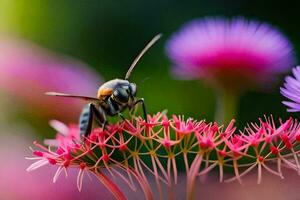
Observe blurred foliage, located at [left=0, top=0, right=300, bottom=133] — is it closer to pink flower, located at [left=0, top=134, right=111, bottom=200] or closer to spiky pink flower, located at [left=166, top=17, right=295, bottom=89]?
spiky pink flower, located at [left=166, top=17, right=295, bottom=89]

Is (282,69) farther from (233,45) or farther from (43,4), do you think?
(43,4)

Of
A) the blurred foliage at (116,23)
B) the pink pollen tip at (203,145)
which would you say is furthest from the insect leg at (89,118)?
the blurred foliage at (116,23)

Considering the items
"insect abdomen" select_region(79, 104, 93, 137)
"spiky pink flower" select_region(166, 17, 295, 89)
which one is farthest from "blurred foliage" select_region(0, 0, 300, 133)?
"insect abdomen" select_region(79, 104, 93, 137)

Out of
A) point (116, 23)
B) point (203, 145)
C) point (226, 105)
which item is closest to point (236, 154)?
point (203, 145)

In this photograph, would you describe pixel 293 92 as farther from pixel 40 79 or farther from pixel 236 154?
pixel 40 79

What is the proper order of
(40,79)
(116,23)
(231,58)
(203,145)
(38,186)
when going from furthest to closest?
(116,23) → (40,79) → (231,58) → (38,186) → (203,145)

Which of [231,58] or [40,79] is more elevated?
[40,79]

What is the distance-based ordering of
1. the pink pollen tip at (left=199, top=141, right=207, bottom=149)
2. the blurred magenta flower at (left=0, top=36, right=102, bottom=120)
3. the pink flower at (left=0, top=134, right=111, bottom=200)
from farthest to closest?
the blurred magenta flower at (left=0, top=36, right=102, bottom=120)
the pink flower at (left=0, top=134, right=111, bottom=200)
the pink pollen tip at (left=199, top=141, right=207, bottom=149)
